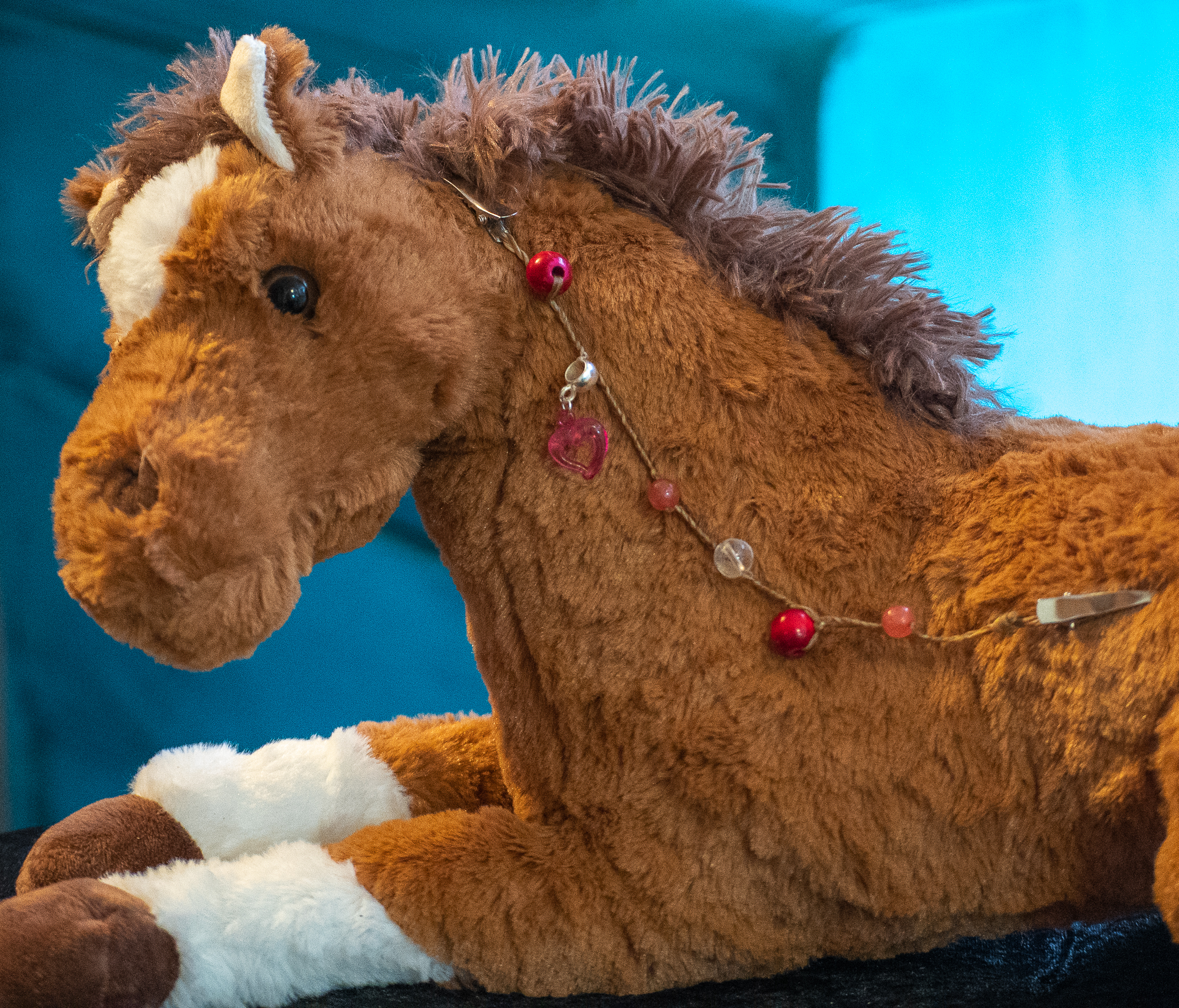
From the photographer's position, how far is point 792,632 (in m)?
0.53

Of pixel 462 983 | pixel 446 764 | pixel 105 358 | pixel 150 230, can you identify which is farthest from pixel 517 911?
pixel 105 358

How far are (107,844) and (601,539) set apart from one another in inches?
13.2

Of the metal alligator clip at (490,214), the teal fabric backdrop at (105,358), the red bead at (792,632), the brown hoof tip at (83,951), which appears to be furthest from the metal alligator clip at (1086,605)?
the teal fabric backdrop at (105,358)

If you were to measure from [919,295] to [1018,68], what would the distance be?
22.1 inches

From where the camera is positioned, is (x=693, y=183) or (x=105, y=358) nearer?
(x=693, y=183)

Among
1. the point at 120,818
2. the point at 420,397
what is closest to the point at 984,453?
the point at 420,397

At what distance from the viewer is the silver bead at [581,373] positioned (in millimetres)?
560

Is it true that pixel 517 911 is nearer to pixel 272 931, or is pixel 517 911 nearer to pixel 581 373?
pixel 272 931

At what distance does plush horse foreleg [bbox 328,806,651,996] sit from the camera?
1.75 ft

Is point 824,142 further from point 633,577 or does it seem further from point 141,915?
point 141,915

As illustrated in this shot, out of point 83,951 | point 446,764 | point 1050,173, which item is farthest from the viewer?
point 1050,173

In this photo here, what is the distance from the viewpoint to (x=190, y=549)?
472 millimetres

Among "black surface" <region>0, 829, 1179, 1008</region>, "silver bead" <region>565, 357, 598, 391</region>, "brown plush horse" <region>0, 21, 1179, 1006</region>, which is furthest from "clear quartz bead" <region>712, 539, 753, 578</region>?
"black surface" <region>0, 829, 1179, 1008</region>

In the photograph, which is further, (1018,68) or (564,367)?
(1018,68)
